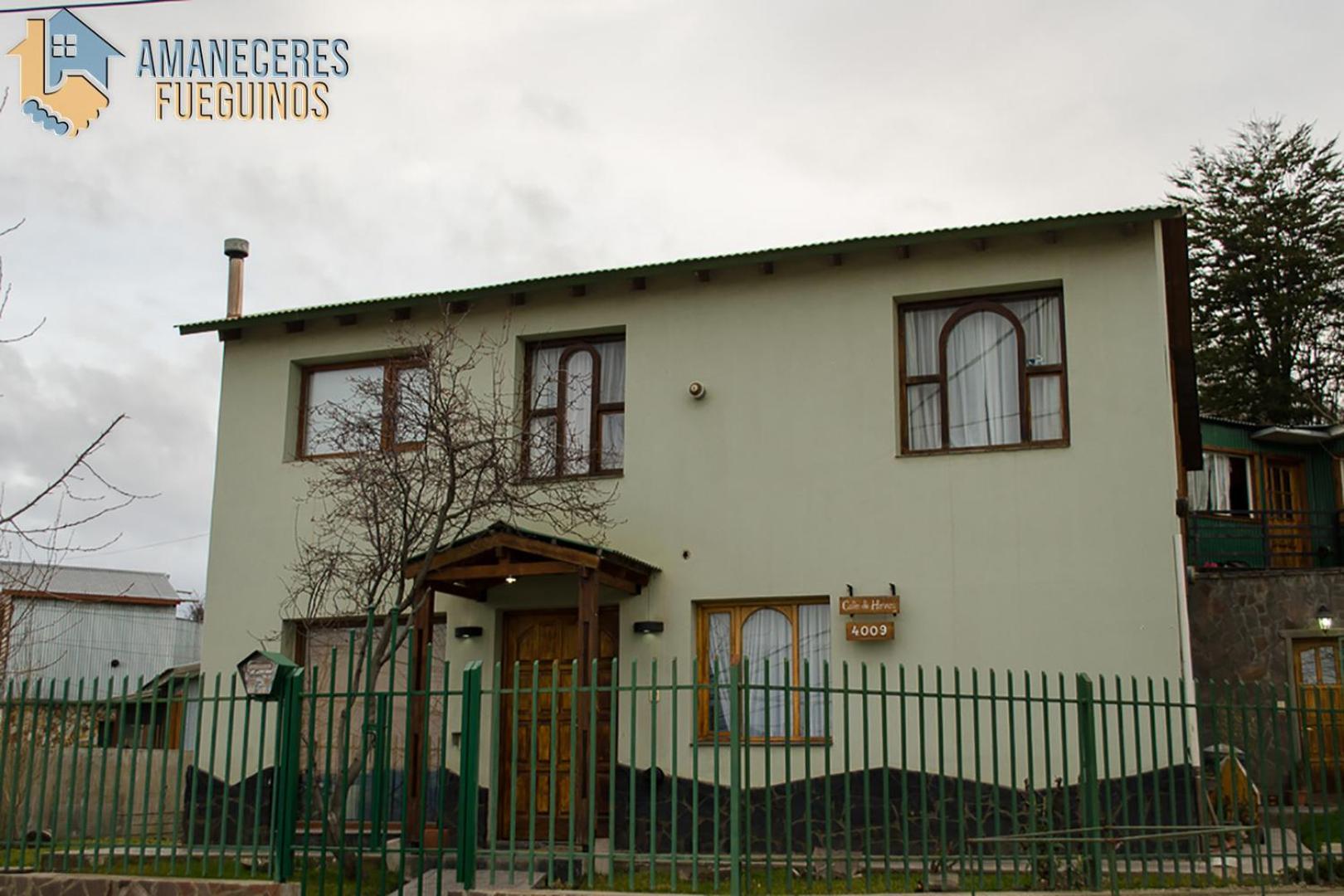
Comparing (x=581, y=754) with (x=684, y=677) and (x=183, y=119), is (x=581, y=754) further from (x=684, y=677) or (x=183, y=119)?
(x=183, y=119)

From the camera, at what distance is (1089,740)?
10352 mm

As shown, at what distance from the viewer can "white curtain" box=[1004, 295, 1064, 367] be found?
1358 centimetres

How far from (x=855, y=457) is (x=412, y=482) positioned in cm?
454

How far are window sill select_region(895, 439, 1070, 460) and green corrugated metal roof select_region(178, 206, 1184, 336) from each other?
205 centimetres

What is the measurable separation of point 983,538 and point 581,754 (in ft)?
14.7

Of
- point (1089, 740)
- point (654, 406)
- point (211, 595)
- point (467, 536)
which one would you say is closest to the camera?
point (1089, 740)

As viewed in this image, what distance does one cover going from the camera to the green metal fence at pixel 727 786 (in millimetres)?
9914

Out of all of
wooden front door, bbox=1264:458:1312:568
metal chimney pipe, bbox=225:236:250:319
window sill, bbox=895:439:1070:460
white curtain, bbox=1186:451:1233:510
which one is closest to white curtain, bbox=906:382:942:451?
window sill, bbox=895:439:1070:460

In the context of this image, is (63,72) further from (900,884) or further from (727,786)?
(900,884)

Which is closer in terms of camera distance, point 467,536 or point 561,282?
point 467,536

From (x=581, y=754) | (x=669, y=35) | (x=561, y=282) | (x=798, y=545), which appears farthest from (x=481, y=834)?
(x=669, y=35)

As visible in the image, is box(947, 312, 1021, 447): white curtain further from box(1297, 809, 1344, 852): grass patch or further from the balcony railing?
the balcony railing

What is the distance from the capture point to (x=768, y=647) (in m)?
13.9

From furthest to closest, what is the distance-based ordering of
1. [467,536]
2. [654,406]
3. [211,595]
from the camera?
1. [211,595]
2. [654,406]
3. [467,536]
